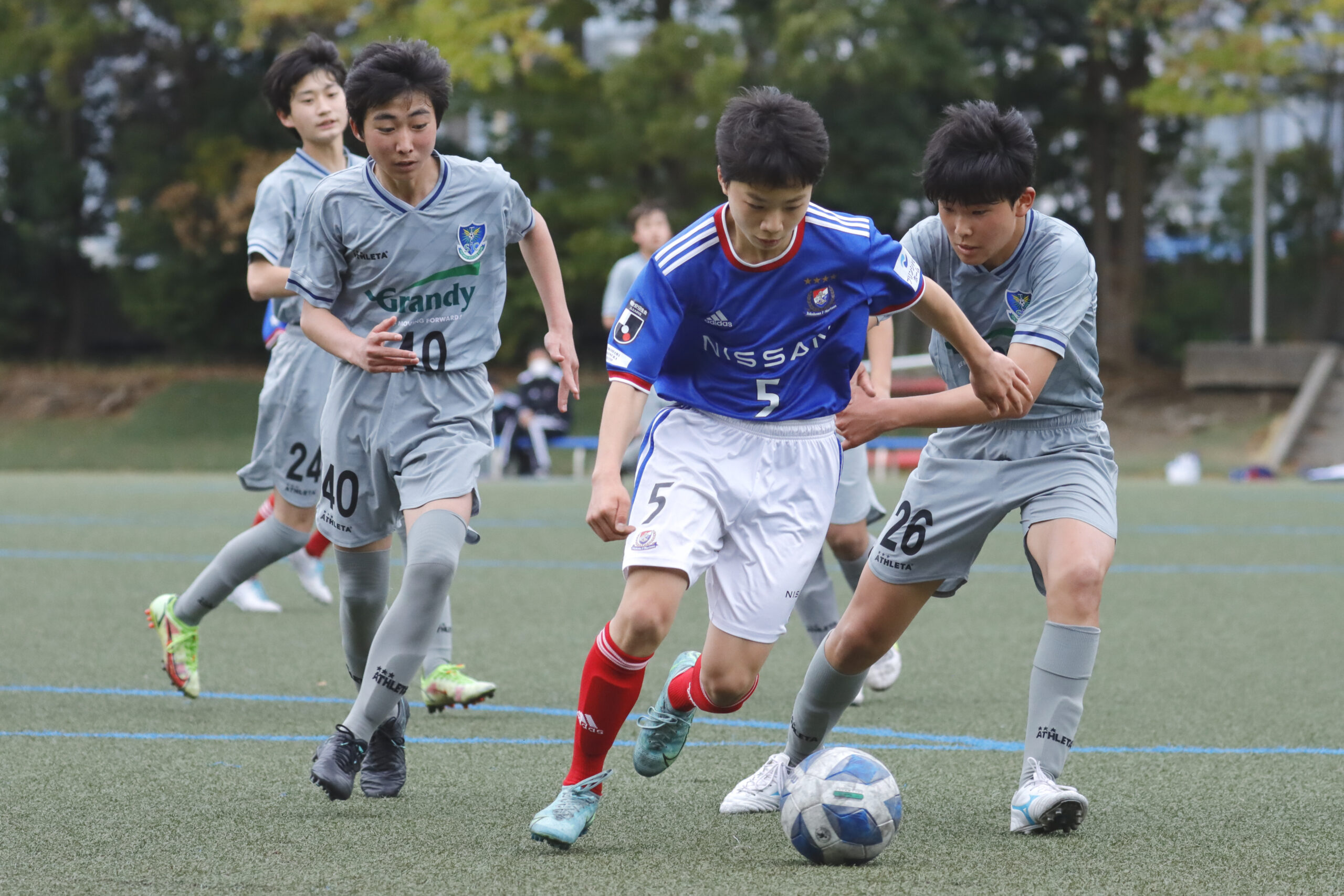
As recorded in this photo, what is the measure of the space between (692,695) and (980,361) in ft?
3.51

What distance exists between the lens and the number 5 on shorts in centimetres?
387

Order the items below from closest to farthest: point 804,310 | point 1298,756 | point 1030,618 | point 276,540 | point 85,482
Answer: point 804,310
point 1298,756
point 276,540
point 1030,618
point 85,482

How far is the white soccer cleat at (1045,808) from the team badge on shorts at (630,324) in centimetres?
143

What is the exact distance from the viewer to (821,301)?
12.6ft

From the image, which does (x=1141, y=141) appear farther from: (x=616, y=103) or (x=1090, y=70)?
(x=616, y=103)

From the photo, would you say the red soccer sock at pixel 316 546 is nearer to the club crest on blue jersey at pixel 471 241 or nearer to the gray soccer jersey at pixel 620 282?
the gray soccer jersey at pixel 620 282

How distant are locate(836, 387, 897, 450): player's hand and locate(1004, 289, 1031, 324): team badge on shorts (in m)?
0.54

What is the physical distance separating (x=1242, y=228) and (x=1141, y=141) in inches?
114

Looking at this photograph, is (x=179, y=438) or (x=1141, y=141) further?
(x=1141, y=141)

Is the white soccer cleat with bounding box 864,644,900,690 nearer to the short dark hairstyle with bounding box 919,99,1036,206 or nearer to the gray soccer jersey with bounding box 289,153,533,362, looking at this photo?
the gray soccer jersey with bounding box 289,153,533,362

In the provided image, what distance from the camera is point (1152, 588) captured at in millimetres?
9469

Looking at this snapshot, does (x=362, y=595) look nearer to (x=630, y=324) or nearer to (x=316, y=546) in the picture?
(x=630, y=324)

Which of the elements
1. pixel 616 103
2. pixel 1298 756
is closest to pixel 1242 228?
pixel 616 103

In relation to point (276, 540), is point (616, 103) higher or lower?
higher
